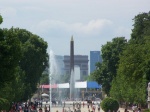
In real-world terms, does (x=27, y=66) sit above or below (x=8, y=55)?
above

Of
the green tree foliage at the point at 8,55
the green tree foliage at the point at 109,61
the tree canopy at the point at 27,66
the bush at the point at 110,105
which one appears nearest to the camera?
the green tree foliage at the point at 8,55

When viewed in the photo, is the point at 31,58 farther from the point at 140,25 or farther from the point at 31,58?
the point at 140,25

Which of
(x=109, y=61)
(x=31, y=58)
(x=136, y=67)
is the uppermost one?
(x=109, y=61)

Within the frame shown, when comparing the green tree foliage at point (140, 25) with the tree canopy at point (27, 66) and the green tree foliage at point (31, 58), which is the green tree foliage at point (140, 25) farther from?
the tree canopy at point (27, 66)

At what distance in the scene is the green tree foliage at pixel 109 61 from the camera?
11938 cm

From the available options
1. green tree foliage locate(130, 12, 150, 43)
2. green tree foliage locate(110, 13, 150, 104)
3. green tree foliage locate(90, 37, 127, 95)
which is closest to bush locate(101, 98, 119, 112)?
green tree foliage locate(110, 13, 150, 104)

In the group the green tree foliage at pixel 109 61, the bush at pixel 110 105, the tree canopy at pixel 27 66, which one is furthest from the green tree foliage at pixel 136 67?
the green tree foliage at pixel 109 61

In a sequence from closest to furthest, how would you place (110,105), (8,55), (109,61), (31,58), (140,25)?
1. (8,55)
2. (110,105)
3. (31,58)
4. (140,25)
5. (109,61)

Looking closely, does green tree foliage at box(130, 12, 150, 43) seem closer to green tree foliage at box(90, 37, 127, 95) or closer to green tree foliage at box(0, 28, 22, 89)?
green tree foliage at box(90, 37, 127, 95)

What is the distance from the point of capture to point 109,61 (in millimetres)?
119625

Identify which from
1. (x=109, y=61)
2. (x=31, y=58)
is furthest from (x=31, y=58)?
(x=109, y=61)

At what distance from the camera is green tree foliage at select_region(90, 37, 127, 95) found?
119 meters

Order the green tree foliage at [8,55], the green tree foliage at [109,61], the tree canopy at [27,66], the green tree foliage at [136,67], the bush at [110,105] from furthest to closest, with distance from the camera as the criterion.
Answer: the green tree foliage at [109,61]
the tree canopy at [27,66]
the bush at [110,105]
the green tree foliage at [136,67]
the green tree foliage at [8,55]

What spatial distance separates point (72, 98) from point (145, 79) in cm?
8800
